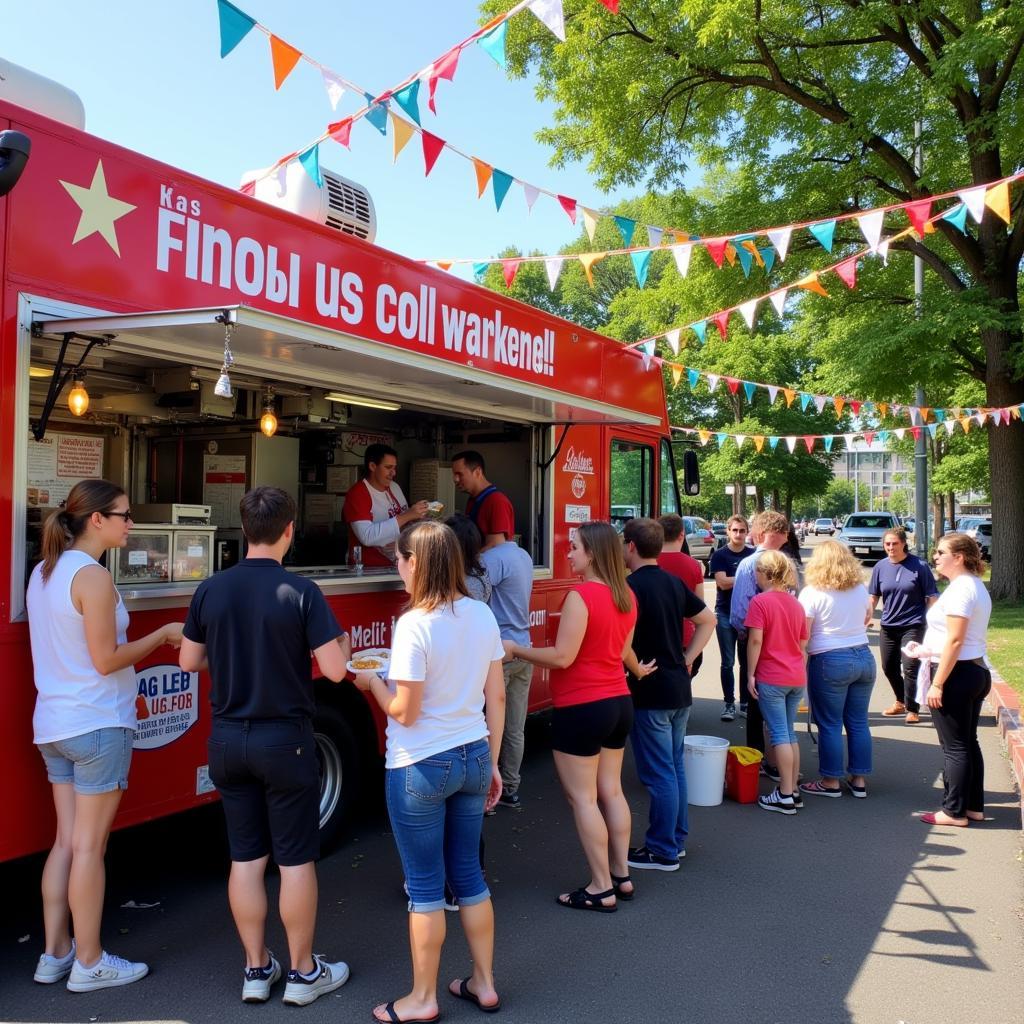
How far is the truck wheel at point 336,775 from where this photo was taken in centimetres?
446

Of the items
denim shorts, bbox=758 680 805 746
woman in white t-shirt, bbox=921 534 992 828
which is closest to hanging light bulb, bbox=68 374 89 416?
denim shorts, bbox=758 680 805 746

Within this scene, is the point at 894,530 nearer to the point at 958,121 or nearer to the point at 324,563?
the point at 324,563

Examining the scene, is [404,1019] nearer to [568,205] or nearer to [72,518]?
[72,518]

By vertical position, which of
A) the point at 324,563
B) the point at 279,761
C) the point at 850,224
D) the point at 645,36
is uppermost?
the point at 645,36

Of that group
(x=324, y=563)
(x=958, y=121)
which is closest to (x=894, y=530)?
(x=324, y=563)

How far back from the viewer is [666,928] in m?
3.87

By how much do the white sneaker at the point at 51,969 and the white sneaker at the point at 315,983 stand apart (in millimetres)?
813

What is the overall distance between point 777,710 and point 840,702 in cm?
51

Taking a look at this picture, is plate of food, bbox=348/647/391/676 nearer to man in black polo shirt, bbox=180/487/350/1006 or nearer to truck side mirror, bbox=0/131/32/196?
man in black polo shirt, bbox=180/487/350/1006

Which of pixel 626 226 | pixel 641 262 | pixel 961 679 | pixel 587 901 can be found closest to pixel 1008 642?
pixel 961 679

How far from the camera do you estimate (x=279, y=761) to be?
9.73 ft

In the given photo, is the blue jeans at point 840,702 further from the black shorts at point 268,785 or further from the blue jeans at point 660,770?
the black shorts at point 268,785

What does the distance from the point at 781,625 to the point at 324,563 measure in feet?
11.0

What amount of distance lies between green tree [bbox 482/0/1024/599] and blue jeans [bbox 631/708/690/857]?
34.8 ft
